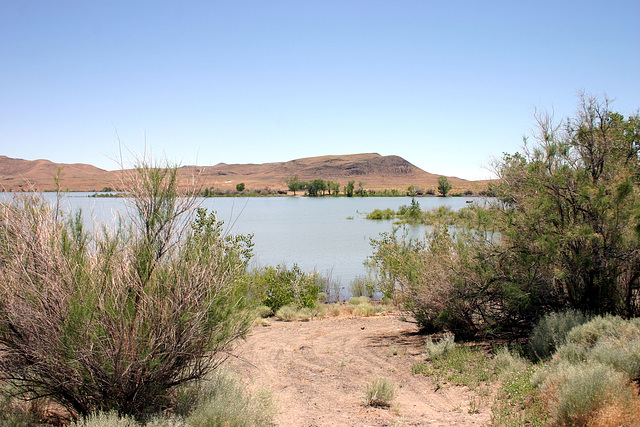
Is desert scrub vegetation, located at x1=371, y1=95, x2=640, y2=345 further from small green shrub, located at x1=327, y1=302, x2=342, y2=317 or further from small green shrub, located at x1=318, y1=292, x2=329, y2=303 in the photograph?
small green shrub, located at x1=318, y1=292, x2=329, y2=303

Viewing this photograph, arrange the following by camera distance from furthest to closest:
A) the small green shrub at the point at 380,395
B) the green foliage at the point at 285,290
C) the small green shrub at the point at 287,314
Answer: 1. the green foliage at the point at 285,290
2. the small green shrub at the point at 287,314
3. the small green shrub at the point at 380,395

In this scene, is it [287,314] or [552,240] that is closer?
[552,240]

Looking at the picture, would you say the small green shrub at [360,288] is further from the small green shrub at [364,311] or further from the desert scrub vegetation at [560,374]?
the desert scrub vegetation at [560,374]

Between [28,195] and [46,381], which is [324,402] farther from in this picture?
[28,195]

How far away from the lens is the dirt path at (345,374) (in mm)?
6340

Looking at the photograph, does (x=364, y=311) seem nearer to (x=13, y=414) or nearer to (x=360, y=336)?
(x=360, y=336)

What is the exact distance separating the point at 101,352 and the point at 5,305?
1194mm

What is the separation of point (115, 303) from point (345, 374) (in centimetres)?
504

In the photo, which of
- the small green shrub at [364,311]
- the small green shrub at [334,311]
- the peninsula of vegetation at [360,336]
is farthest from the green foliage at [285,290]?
the peninsula of vegetation at [360,336]

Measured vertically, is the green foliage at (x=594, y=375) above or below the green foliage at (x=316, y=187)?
below

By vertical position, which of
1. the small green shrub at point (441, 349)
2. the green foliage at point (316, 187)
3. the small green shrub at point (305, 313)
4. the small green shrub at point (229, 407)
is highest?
the green foliage at point (316, 187)

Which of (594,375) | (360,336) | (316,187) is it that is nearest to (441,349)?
(360,336)

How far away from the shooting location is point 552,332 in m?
7.58

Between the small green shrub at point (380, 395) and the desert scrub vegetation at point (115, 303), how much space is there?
7.89 feet
